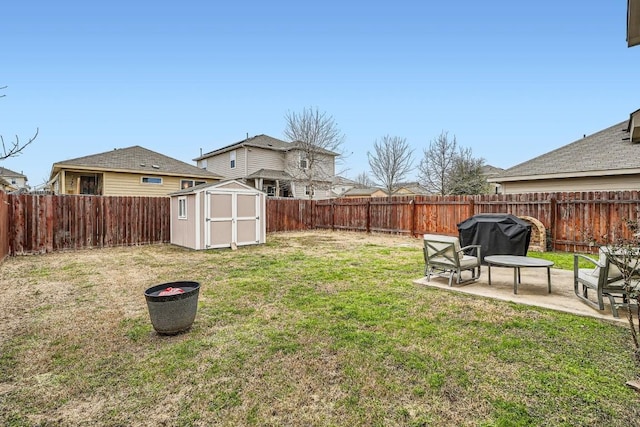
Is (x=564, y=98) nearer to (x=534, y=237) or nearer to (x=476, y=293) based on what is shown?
(x=534, y=237)

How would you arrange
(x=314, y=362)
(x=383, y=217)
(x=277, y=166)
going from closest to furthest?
1. (x=314, y=362)
2. (x=383, y=217)
3. (x=277, y=166)

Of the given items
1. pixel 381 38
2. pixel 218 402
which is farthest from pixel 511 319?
pixel 381 38

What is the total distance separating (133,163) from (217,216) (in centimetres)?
1033

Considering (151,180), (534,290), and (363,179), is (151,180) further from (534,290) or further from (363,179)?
(363,179)

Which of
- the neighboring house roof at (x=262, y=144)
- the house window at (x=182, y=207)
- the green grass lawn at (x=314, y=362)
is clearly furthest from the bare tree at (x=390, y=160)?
the green grass lawn at (x=314, y=362)

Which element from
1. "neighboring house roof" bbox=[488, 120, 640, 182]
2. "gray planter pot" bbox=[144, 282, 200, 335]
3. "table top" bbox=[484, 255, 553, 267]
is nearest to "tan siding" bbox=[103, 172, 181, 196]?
"gray planter pot" bbox=[144, 282, 200, 335]

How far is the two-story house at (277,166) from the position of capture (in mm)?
23484

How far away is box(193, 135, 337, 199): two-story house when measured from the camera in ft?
77.0

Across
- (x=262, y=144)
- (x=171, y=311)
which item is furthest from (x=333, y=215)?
(x=171, y=311)

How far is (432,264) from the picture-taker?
19.2 feet

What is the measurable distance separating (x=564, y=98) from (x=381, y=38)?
10043mm

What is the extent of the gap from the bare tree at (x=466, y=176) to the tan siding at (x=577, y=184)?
10.7 m

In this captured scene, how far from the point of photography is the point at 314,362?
9.47ft

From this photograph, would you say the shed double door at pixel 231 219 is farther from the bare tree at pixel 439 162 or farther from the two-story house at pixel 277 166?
the bare tree at pixel 439 162
